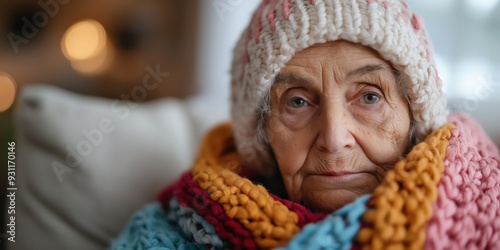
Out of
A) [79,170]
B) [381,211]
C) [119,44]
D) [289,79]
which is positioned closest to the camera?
[381,211]

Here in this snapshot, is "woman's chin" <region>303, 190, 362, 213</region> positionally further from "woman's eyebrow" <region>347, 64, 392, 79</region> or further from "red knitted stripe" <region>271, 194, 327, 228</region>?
→ "woman's eyebrow" <region>347, 64, 392, 79</region>

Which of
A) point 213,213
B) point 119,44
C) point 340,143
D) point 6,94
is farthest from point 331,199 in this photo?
point 119,44

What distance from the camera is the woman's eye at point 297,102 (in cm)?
97

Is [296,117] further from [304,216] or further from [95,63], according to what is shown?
[95,63]

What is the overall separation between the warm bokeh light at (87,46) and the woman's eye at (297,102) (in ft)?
6.86

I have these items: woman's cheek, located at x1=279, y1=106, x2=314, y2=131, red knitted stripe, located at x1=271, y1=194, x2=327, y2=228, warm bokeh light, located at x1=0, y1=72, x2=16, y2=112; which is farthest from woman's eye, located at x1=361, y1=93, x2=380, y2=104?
warm bokeh light, located at x1=0, y1=72, x2=16, y2=112

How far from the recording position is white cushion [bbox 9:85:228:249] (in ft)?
4.19

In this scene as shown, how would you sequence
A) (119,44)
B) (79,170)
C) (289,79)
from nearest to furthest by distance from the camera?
(289,79) → (79,170) → (119,44)

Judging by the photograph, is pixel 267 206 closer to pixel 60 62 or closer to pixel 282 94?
pixel 282 94

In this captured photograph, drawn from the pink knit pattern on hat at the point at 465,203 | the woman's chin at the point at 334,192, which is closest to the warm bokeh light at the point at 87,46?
the woman's chin at the point at 334,192

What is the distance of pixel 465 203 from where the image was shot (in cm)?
78

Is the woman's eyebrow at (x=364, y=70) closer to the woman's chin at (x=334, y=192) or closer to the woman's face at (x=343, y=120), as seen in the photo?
the woman's face at (x=343, y=120)

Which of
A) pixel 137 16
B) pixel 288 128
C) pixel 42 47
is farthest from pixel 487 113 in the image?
pixel 42 47

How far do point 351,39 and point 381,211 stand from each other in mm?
341
